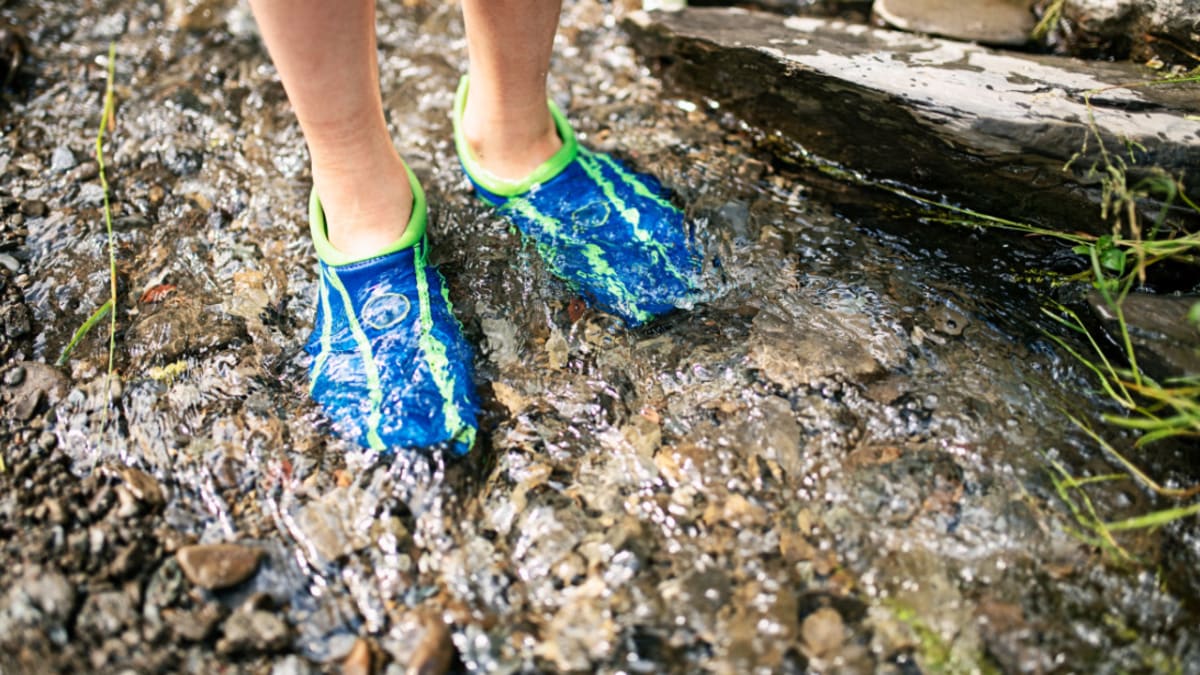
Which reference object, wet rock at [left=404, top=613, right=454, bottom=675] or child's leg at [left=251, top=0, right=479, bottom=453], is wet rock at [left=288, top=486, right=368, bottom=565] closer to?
child's leg at [left=251, top=0, right=479, bottom=453]

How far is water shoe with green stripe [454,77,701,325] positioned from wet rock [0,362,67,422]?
117cm

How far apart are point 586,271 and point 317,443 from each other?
0.80 metres

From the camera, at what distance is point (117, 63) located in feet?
9.70

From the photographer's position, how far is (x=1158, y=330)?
187 cm

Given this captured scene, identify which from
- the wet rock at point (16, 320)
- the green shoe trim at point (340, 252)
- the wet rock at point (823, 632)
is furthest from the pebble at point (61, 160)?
the wet rock at point (823, 632)

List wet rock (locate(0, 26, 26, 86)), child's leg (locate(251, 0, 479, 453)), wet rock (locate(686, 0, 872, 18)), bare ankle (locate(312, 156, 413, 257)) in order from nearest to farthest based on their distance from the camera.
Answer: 1. child's leg (locate(251, 0, 479, 453))
2. bare ankle (locate(312, 156, 413, 257))
3. wet rock (locate(0, 26, 26, 86))
4. wet rock (locate(686, 0, 872, 18))

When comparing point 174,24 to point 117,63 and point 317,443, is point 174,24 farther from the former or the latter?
point 317,443

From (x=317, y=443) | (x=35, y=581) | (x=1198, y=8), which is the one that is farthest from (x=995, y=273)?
(x=35, y=581)

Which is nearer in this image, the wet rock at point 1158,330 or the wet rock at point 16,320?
the wet rock at point 1158,330

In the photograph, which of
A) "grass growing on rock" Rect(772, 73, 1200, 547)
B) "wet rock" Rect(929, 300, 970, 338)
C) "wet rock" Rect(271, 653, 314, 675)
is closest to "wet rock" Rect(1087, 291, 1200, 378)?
"grass growing on rock" Rect(772, 73, 1200, 547)

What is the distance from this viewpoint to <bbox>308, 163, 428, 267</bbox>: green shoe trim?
6.57ft

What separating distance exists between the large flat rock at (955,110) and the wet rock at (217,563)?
1900 mm

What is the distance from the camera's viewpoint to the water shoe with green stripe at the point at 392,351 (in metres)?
1.83

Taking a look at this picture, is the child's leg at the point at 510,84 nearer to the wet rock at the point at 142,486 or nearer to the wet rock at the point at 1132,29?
the wet rock at the point at 142,486
